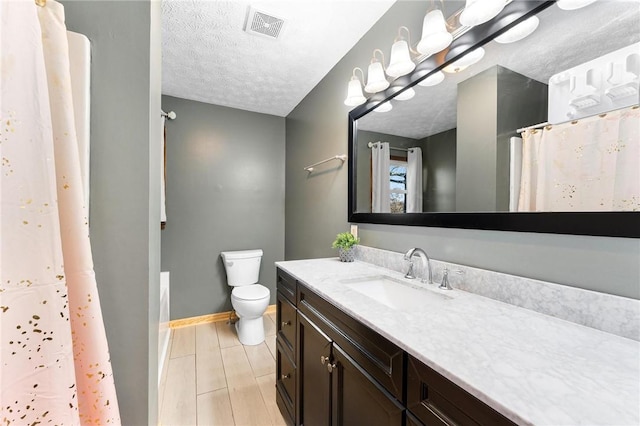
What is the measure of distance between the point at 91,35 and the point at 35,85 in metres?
0.40

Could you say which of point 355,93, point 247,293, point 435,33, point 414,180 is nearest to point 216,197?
point 247,293

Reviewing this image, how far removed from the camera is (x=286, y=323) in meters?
1.53

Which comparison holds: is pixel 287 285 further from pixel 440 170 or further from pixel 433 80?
pixel 433 80

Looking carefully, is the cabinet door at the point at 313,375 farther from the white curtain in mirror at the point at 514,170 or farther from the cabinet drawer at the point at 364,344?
the white curtain in mirror at the point at 514,170

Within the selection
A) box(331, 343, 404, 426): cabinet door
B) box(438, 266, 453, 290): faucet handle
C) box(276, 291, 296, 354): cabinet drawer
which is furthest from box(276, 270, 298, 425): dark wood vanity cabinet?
box(438, 266, 453, 290): faucet handle

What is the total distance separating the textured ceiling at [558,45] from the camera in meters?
0.72

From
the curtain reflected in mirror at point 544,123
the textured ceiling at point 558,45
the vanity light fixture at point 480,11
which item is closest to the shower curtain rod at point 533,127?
the curtain reflected in mirror at point 544,123

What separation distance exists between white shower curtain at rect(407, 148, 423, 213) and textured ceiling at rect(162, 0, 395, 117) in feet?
Result: 3.08

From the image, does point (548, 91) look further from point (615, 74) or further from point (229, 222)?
point (229, 222)

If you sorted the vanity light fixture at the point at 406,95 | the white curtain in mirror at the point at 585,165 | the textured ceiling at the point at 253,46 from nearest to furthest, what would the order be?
the white curtain in mirror at the point at 585,165, the vanity light fixture at the point at 406,95, the textured ceiling at the point at 253,46

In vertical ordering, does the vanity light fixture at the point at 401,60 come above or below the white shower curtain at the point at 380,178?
above

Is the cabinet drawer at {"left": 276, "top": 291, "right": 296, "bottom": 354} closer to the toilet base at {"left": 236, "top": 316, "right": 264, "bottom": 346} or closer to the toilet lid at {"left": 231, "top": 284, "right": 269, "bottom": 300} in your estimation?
the toilet lid at {"left": 231, "top": 284, "right": 269, "bottom": 300}

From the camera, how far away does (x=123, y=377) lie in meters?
0.97

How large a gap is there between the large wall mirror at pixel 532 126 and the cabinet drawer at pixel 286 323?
32.2 inches
